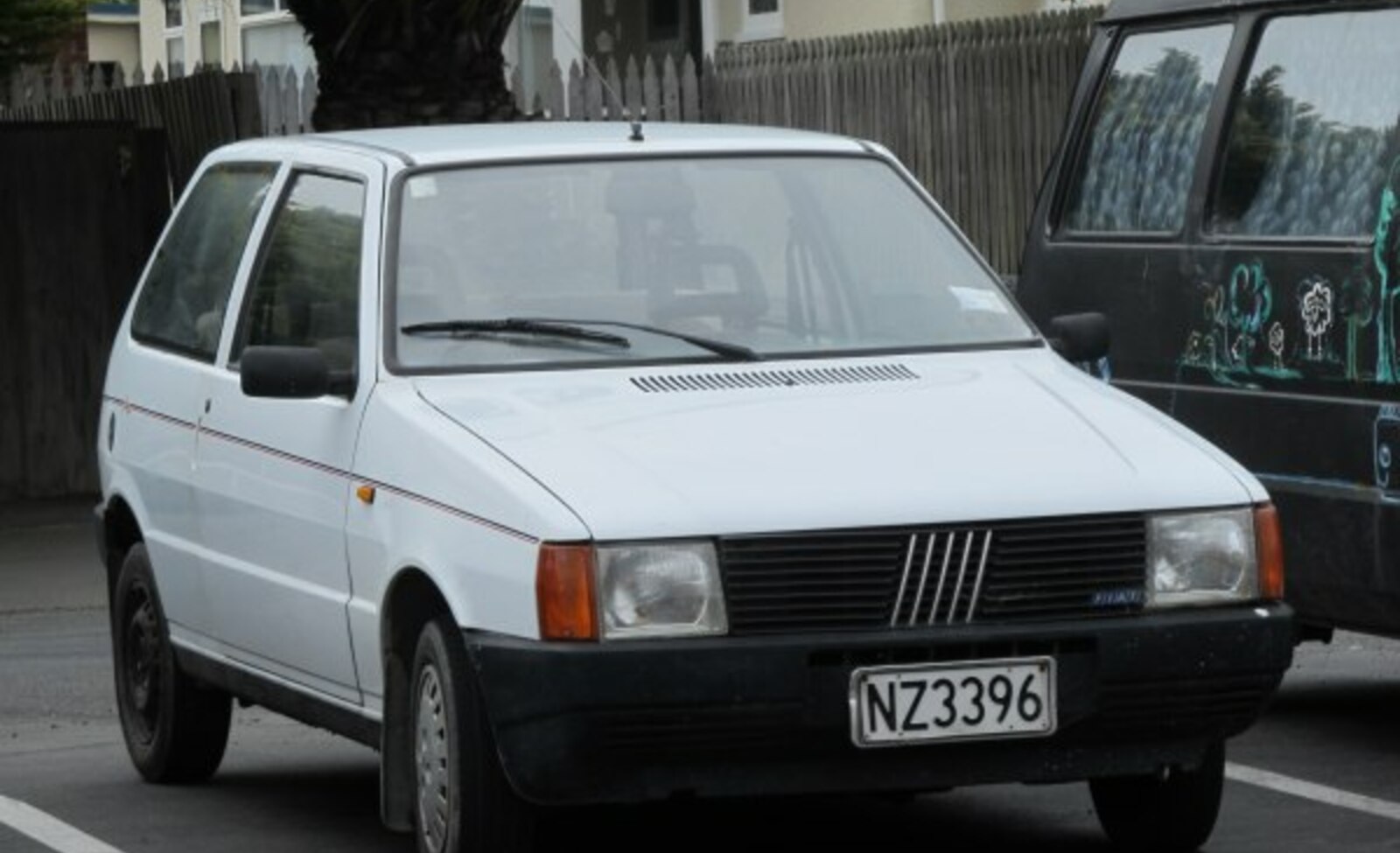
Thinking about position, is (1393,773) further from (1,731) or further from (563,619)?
(1,731)

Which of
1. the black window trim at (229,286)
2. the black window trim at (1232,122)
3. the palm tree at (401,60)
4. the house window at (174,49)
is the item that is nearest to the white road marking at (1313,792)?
the black window trim at (1232,122)

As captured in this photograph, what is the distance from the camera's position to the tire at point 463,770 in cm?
729

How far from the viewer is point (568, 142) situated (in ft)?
28.8

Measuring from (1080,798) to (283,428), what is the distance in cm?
215

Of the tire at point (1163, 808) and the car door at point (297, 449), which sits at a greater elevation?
the car door at point (297, 449)

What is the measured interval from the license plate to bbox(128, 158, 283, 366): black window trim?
2.71 m

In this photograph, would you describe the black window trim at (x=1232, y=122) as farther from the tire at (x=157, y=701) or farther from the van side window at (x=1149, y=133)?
the tire at (x=157, y=701)

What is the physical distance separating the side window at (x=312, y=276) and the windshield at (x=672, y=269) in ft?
0.61

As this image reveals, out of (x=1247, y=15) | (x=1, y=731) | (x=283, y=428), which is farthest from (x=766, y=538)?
(x=1, y=731)

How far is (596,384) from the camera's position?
7.98 metres

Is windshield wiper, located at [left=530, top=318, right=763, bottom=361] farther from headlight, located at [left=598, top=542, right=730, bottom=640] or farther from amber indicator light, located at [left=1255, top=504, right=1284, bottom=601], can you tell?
amber indicator light, located at [left=1255, top=504, right=1284, bottom=601]

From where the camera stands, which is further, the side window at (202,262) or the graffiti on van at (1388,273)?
the side window at (202,262)

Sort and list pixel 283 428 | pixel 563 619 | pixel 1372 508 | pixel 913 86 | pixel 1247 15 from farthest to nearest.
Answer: pixel 913 86 < pixel 1247 15 < pixel 1372 508 < pixel 283 428 < pixel 563 619

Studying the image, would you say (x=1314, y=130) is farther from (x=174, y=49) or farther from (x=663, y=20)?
(x=174, y=49)
